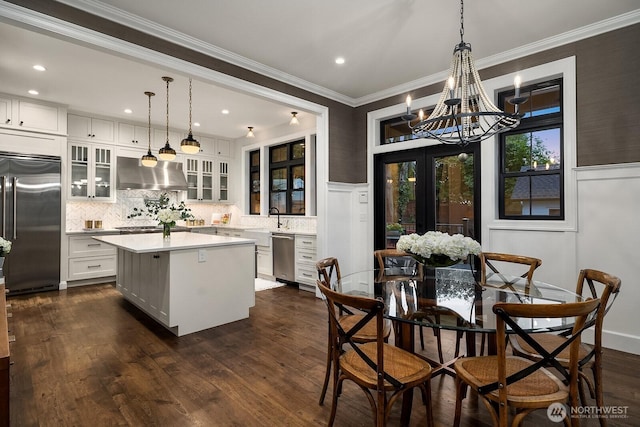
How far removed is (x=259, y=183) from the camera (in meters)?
7.41

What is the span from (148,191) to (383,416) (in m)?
6.56

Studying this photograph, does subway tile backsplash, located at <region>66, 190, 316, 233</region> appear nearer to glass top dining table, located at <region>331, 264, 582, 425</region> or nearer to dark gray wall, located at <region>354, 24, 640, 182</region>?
glass top dining table, located at <region>331, 264, 582, 425</region>

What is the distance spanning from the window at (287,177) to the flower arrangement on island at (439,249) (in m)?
4.35

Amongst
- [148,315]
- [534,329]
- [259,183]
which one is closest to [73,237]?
[148,315]

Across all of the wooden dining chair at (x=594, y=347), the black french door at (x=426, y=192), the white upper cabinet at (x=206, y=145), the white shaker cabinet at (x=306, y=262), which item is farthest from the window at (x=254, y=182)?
the wooden dining chair at (x=594, y=347)

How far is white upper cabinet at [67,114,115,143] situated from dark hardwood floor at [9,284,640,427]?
10.5ft

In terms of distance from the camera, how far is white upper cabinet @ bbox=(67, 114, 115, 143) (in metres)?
5.70

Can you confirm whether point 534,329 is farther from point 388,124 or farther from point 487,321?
point 388,124

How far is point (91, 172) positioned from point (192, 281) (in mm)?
3879

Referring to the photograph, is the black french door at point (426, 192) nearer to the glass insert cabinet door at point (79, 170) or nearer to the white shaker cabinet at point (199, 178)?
the white shaker cabinet at point (199, 178)

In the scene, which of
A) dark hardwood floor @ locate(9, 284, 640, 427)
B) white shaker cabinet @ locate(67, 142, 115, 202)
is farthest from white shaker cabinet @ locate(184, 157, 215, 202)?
dark hardwood floor @ locate(9, 284, 640, 427)

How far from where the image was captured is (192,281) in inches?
136

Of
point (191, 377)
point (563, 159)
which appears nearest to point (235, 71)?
point (191, 377)

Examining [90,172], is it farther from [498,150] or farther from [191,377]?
[498,150]
